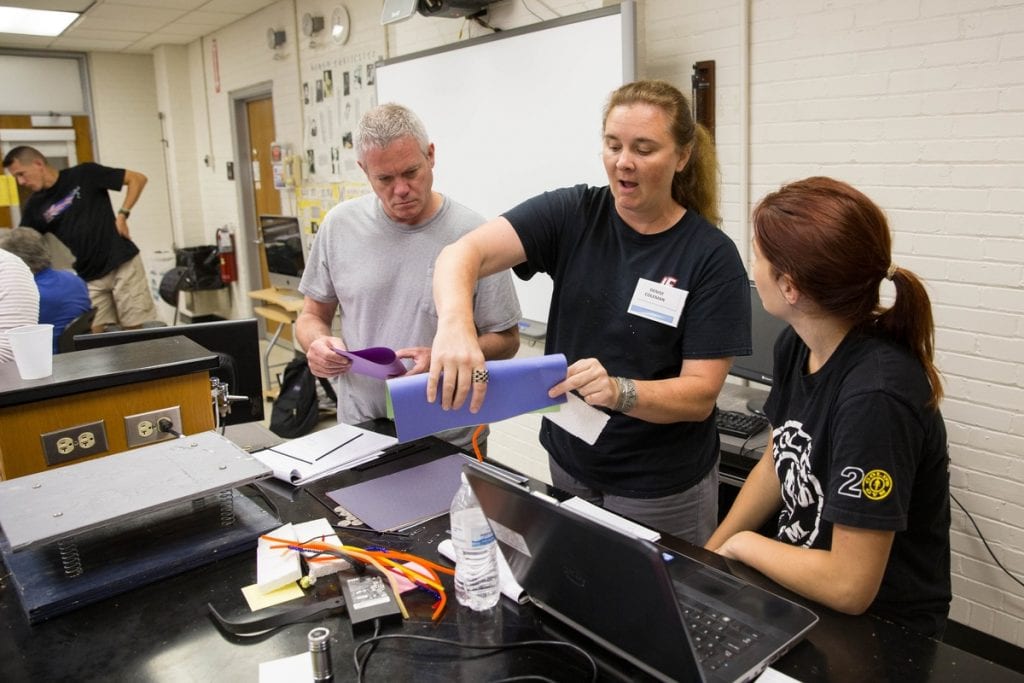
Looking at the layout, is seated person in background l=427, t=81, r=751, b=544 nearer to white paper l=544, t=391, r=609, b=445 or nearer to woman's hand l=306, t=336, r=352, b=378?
white paper l=544, t=391, r=609, b=445

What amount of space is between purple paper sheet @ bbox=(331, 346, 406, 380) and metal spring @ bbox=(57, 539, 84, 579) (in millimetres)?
622

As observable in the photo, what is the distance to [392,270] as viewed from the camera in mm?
2033

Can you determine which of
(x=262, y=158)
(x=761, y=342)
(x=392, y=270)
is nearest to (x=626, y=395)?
(x=392, y=270)

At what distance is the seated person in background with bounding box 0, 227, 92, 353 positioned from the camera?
373 cm

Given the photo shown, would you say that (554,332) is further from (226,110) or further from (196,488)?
(226,110)

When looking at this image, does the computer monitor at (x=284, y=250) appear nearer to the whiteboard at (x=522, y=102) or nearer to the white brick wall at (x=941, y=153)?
the whiteboard at (x=522, y=102)

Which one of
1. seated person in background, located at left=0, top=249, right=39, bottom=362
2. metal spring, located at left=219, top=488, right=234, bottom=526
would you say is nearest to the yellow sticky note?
metal spring, located at left=219, top=488, right=234, bottom=526

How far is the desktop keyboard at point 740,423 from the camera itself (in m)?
2.50

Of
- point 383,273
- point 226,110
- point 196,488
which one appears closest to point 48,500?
point 196,488

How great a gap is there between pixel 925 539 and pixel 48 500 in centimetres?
144

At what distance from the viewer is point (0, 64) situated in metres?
6.91

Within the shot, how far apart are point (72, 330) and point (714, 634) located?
12.7 ft

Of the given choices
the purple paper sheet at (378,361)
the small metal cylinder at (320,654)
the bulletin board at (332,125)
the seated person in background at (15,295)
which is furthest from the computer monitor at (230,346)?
the bulletin board at (332,125)

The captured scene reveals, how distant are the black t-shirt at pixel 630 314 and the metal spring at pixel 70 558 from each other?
96cm
